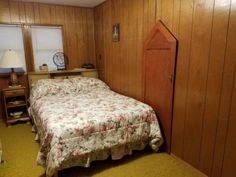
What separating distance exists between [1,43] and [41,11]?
920mm

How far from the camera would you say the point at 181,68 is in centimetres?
205

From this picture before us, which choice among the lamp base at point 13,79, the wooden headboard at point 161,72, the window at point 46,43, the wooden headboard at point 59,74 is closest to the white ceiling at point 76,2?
the window at point 46,43

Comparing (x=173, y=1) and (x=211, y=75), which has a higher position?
(x=173, y=1)

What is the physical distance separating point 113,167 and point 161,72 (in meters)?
1.25

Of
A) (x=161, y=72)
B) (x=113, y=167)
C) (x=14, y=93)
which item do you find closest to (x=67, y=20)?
(x=14, y=93)

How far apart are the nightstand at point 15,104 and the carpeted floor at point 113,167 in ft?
2.80

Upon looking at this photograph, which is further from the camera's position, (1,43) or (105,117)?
(1,43)

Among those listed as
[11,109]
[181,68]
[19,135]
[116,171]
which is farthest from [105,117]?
[11,109]

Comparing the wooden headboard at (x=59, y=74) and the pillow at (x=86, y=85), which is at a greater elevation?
the wooden headboard at (x=59, y=74)

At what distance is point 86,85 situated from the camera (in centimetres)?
344

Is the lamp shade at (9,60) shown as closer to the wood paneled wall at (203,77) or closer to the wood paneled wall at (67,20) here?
the wood paneled wall at (67,20)

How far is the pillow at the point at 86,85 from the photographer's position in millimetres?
3354

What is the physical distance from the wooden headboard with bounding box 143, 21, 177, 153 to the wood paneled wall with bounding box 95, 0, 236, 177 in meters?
0.07

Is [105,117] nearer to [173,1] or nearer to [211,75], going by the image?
[211,75]
